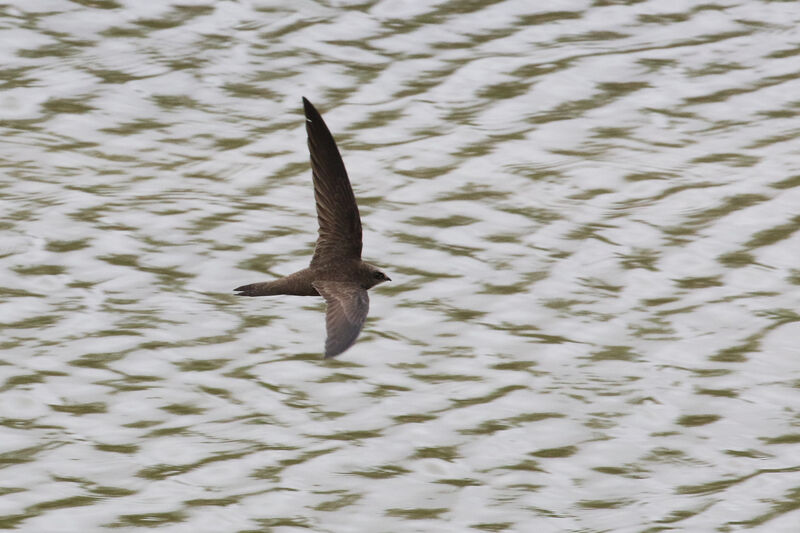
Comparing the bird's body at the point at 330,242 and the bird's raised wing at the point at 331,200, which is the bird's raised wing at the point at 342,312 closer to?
the bird's body at the point at 330,242

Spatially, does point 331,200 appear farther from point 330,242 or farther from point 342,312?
point 342,312

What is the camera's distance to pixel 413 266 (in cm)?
1202

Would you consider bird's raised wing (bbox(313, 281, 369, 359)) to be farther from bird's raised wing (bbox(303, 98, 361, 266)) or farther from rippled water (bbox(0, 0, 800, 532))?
rippled water (bbox(0, 0, 800, 532))

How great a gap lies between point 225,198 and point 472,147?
7.66 feet

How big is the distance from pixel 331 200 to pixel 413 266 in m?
2.68

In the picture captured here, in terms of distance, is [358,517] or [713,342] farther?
[713,342]

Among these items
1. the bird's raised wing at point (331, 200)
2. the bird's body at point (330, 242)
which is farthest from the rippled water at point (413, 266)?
the bird's raised wing at point (331, 200)

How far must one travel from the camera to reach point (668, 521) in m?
9.07

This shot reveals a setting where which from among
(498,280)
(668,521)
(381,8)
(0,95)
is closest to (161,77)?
(0,95)

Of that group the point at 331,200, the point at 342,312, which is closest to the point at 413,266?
the point at 331,200

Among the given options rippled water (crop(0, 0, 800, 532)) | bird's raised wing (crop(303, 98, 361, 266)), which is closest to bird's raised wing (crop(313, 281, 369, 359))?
bird's raised wing (crop(303, 98, 361, 266))

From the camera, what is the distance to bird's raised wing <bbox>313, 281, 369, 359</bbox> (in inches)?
326

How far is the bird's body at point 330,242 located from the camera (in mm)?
9195

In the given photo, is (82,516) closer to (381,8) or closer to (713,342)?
(713,342)
